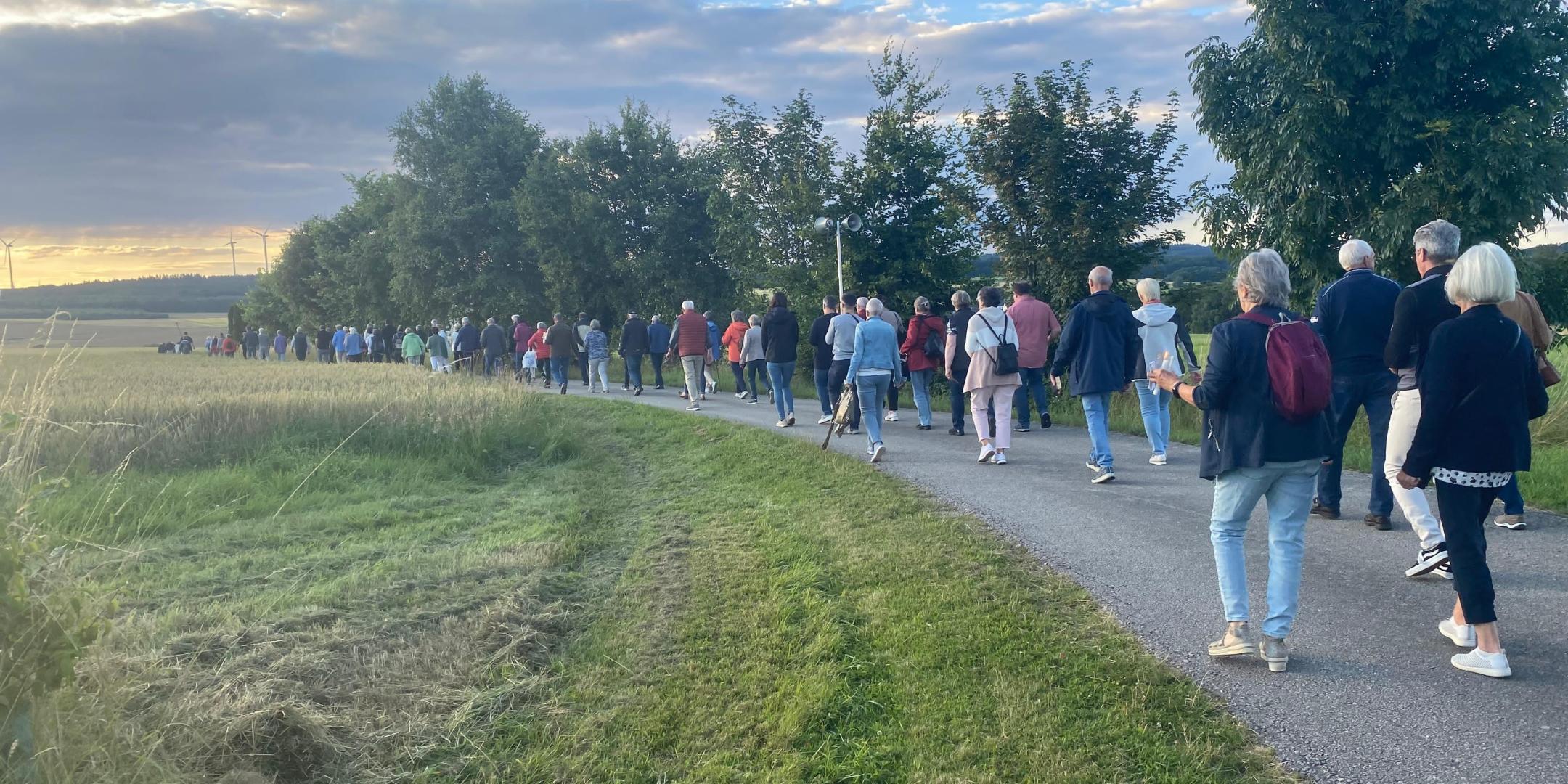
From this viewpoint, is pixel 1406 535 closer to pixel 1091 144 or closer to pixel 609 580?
pixel 609 580

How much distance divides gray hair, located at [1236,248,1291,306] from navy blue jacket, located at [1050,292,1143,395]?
4925mm

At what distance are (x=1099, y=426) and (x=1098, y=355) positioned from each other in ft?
2.22

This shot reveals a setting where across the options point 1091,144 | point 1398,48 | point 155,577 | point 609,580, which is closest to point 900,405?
point 1091,144

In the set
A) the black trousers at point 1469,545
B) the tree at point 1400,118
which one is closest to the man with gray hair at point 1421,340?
the black trousers at point 1469,545

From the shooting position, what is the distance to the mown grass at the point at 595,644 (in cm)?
432

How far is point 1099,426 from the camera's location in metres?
9.74

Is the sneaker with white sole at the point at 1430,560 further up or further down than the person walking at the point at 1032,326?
further down

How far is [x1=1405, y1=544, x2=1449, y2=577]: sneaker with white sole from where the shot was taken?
598cm

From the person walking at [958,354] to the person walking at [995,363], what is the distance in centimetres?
138

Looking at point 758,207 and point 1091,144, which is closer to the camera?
point 1091,144

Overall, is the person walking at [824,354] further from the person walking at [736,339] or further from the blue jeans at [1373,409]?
the blue jeans at [1373,409]

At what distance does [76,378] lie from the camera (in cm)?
1872

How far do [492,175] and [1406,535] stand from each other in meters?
41.7

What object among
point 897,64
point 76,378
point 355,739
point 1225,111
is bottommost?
point 355,739
